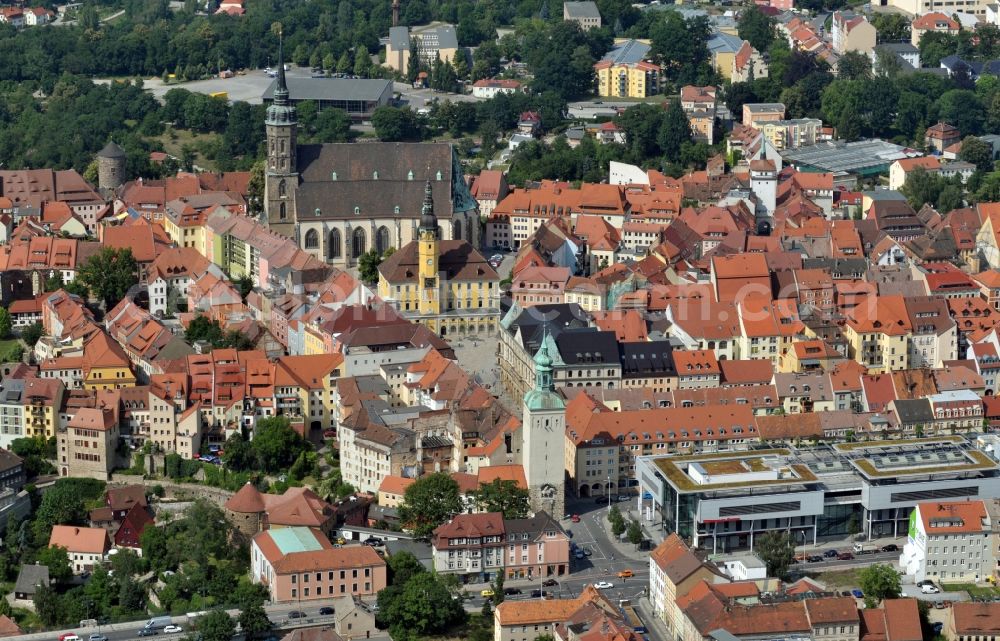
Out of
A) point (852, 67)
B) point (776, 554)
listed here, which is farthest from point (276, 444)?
point (852, 67)

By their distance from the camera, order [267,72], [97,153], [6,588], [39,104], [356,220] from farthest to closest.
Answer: [267,72] < [39,104] < [97,153] < [356,220] < [6,588]

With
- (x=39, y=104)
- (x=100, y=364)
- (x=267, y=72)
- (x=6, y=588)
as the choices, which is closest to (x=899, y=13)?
(x=267, y=72)

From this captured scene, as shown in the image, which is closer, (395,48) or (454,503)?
(454,503)

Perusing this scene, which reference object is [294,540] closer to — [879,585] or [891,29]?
[879,585]

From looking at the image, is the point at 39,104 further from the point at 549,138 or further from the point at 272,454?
the point at 272,454

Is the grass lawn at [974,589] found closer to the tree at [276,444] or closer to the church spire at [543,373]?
the church spire at [543,373]

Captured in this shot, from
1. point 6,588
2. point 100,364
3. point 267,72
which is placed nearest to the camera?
point 6,588

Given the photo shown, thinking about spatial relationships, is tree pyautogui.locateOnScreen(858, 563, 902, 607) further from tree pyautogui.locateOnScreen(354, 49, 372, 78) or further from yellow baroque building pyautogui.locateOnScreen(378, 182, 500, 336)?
tree pyautogui.locateOnScreen(354, 49, 372, 78)

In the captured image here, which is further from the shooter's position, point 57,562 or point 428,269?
point 428,269
